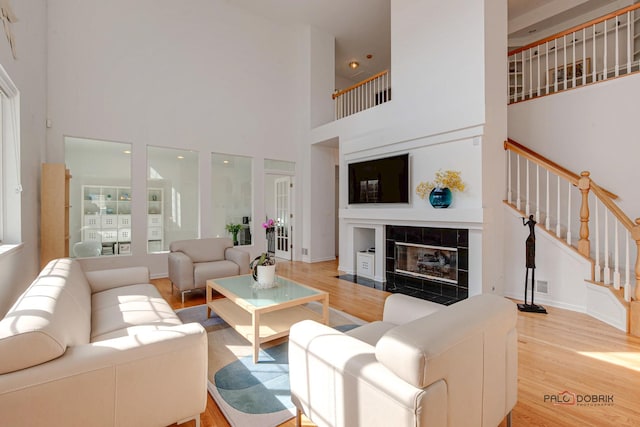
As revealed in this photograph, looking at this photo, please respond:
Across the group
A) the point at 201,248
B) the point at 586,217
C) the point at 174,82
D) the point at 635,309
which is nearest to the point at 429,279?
the point at 586,217

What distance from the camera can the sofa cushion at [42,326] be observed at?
1116 mm

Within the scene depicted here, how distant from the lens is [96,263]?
15.8ft

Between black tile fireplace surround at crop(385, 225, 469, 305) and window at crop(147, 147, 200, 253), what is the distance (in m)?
3.68

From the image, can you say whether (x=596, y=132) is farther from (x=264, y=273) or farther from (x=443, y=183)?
(x=264, y=273)

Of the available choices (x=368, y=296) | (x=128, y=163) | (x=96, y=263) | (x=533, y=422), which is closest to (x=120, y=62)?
(x=128, y=163)

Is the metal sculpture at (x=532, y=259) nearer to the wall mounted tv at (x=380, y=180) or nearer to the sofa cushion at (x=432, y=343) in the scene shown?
the wall mounted tv at (x=380, y=180)

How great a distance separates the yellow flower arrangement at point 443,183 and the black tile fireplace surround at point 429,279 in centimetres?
54

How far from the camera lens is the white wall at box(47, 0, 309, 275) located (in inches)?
179

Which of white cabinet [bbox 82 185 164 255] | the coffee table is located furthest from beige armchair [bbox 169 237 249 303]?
white cabinet [bbox 82 185 164 255]

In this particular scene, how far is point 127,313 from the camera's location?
7.07 ft

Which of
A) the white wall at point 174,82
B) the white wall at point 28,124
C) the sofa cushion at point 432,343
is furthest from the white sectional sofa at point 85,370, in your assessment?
the white wall at point 174,82

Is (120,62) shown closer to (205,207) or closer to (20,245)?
(205,207)

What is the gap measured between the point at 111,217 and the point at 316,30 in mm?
Answer: 5717

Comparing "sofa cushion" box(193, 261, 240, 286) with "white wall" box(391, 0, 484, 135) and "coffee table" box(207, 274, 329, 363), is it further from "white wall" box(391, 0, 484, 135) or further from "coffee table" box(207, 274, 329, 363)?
"white wall" box(391, 0, 484, 135)
